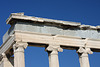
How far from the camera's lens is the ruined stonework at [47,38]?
Result: 2741cm

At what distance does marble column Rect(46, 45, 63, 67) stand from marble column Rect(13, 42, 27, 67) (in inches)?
101

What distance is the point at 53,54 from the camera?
93.1ft

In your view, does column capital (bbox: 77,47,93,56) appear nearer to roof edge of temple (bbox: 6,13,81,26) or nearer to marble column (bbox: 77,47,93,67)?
marble column (bbox: 77,47,93,67)

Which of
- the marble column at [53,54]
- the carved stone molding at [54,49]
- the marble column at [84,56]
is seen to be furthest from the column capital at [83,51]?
the carved stone molding at [54,49]

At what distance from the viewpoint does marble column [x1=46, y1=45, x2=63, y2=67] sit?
1105 inches

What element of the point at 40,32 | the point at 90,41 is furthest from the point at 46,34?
the point at 90,41

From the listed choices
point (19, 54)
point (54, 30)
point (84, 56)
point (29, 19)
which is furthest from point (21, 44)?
point (84, 56)

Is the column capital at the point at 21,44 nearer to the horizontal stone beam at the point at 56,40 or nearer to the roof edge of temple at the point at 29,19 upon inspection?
the horizontal stone beam at the point at 56,40

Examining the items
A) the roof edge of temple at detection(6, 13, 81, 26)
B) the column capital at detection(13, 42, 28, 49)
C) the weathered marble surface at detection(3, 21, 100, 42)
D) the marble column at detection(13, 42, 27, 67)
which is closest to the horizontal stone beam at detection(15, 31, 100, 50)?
the column capital at detection(13, 42, 28, 49)

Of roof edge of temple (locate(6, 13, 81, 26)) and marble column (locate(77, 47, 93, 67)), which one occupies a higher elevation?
roof edge of temple (locate(6, 13, 81, 26))

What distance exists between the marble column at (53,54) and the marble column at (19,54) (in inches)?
101

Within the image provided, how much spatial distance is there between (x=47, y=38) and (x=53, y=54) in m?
1.61

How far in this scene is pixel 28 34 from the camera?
27.9 metres

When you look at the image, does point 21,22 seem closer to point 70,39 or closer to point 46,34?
point 46,34
